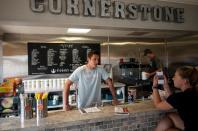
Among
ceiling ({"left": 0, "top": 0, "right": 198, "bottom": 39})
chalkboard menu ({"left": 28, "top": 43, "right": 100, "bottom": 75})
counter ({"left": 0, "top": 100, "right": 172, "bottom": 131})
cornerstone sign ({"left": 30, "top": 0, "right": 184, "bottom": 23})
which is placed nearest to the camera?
counter ({"left": 0, "top": 100, "right": 172, "bottom": 131})

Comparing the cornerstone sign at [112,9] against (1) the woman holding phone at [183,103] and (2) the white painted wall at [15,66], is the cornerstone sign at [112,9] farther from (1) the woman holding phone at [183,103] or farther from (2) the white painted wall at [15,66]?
(2) the white painted wall at [15,66]

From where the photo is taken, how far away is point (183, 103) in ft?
5.92

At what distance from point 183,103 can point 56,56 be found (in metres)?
2.76

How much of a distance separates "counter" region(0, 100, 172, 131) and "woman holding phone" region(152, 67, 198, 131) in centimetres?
17

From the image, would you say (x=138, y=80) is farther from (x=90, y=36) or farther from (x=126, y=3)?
(x=126, y=3)

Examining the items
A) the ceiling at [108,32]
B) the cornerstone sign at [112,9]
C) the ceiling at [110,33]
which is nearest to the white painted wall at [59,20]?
the cornerstone sign at [112,9]

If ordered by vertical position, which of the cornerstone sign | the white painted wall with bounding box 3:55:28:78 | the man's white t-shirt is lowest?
the man's white t-shirt

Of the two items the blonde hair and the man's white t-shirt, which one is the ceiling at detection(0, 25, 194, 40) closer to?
the man's white t-shirt

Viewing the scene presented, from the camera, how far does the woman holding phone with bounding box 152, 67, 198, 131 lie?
1.78m

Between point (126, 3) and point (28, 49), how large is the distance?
78.6 inches

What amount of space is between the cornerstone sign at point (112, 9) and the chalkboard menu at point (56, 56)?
1.60m

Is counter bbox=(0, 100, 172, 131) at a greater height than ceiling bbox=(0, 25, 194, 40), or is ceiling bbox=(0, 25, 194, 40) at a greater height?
ceiling bbox=(0, 25, 194, 40)

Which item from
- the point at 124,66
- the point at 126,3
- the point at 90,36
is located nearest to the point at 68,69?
the point at 90,36

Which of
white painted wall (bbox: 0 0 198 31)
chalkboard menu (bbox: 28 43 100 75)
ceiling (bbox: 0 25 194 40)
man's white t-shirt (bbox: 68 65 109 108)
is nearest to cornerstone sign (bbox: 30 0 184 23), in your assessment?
white painted wall (bbox: 0 0 198 31)
